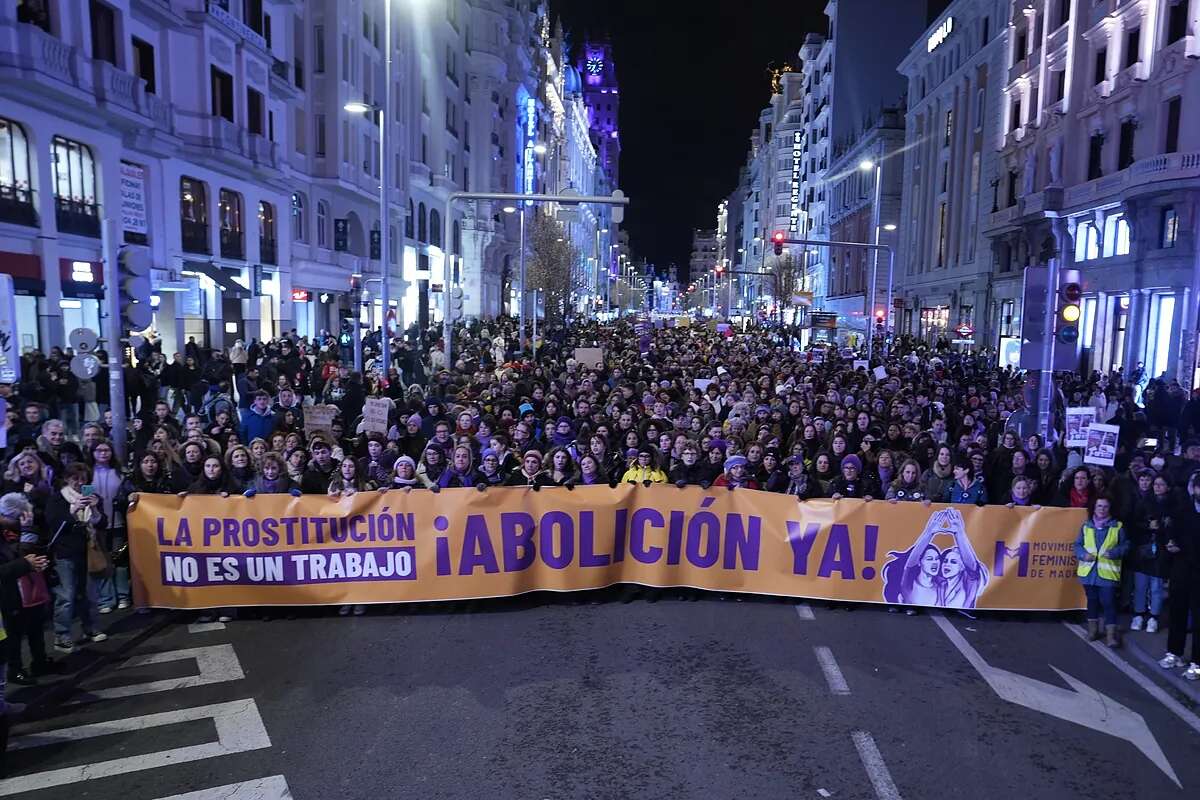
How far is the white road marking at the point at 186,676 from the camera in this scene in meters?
7.26

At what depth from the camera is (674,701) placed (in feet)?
23.4

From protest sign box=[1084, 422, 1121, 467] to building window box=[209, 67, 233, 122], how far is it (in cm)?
2750

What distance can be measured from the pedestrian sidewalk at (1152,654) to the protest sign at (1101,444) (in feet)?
7.50

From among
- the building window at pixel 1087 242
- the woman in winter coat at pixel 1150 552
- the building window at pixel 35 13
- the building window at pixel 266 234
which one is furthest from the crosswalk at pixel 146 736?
the building window at pixel 1087 242

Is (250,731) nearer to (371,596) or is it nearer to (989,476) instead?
(371,596)

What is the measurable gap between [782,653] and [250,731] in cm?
443

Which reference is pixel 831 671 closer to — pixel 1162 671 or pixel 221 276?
pixel 1162 671

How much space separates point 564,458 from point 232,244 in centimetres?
2569

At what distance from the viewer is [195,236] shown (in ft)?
95.3

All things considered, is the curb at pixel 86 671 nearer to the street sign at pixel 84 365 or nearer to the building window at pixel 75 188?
the street sign at pixel 84 365

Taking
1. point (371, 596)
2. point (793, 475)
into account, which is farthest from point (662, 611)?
point (371, 596)

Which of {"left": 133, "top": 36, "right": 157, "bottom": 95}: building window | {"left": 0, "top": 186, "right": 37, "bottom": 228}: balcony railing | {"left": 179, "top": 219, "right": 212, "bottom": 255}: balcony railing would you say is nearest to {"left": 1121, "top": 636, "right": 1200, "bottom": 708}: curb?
{"left": 0, "top": 186, "right": 37, "bottom": 228}: balcony railing

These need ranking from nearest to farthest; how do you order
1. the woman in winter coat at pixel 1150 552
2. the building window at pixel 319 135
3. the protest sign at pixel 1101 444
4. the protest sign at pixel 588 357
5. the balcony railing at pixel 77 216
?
the woman in winter coat at pixel 1150 552 → the protest sign at pixel 1101 444 → the balcony railing at pixel 77 216 → the protest sign at pixel 588 357 → the building window at pixel 319 135

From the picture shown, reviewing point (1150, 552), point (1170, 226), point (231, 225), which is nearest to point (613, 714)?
point (1150, 552)
